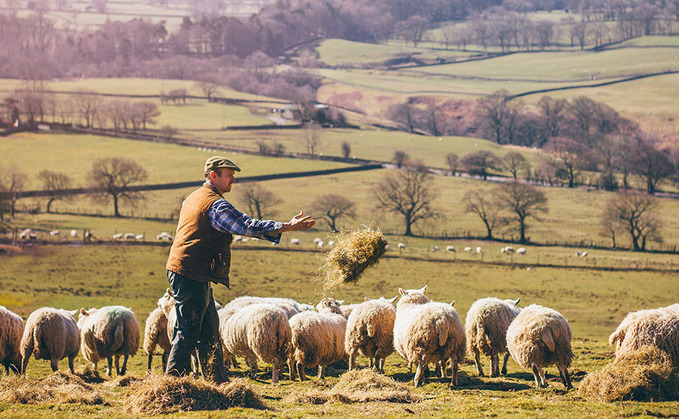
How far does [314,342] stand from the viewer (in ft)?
59.3

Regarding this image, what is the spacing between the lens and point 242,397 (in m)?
10.8

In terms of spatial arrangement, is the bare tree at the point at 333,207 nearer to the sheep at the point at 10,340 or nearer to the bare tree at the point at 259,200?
the bare tree at the point at 259,200

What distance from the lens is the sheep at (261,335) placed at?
58.8ft

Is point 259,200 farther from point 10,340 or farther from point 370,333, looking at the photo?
point 10,340

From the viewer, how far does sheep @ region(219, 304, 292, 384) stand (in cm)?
1792

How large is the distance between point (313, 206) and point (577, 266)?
34.1 meters

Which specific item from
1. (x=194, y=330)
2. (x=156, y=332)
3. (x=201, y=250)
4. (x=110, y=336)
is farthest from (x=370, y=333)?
(x=201, y=250)

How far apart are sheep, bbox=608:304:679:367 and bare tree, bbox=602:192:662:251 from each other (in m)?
59.8

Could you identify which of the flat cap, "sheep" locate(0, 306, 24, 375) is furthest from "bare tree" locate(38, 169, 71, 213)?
the flat cap

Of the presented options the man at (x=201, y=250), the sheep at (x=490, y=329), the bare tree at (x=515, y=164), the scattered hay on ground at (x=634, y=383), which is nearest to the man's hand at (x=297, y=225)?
the man at (x=201, y=250)

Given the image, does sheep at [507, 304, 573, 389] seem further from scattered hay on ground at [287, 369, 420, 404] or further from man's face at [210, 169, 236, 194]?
man's face at [210, 169, 236, 194]

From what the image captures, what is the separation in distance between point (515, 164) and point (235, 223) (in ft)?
342

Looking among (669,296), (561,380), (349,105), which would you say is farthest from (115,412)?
(349,105)

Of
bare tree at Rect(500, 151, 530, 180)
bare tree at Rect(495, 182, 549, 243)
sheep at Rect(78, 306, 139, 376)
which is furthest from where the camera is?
bare tree at Rect(500, 151, 530, 180)
